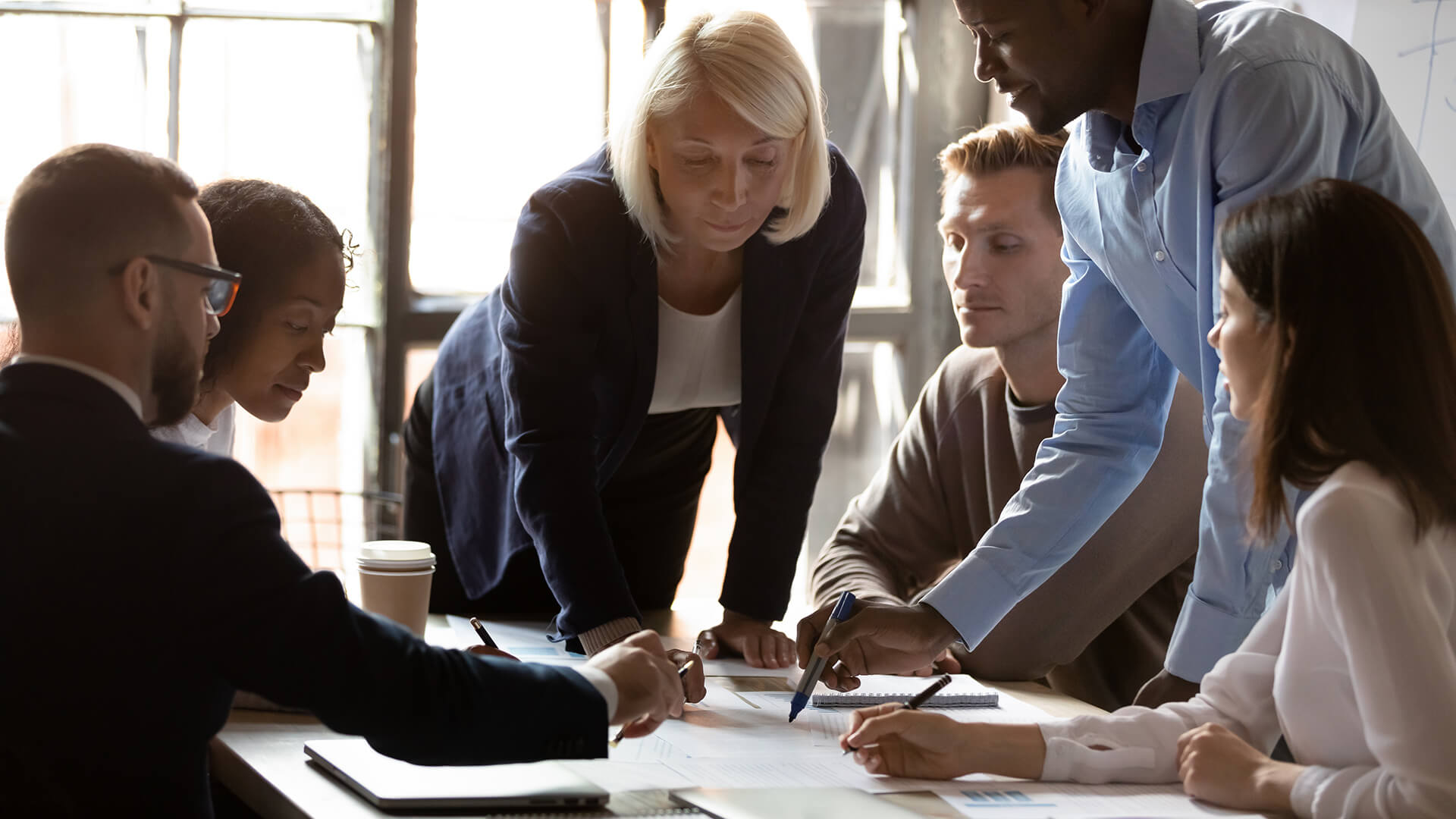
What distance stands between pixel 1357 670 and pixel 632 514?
129 centimetres

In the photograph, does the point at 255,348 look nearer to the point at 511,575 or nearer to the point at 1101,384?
the point at 511,575

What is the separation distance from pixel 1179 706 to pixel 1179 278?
0.45 meters

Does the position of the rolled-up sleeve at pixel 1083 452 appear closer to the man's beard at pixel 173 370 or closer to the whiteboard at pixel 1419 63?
the whiteboard at pixel 1419 63

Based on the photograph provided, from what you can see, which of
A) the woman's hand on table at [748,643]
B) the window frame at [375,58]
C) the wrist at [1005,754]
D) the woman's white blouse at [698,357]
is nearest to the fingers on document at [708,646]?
the woman's hand on table at [748,643]

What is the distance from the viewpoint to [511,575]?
198 cm

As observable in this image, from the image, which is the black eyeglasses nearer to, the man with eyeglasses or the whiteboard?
the man with eyeglasses

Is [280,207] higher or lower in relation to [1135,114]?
lower

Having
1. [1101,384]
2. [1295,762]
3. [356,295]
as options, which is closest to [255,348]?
[1101,384]

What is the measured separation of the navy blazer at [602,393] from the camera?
169 cm

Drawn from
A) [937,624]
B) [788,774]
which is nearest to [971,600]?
[937,624]

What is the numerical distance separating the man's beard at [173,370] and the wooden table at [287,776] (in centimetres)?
33

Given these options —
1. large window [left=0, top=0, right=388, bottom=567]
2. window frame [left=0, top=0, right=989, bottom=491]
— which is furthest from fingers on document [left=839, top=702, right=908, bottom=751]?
window frame [left=0, top=0, right=989, bottom=491]

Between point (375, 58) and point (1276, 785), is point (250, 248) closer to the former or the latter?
point (1276, 785)

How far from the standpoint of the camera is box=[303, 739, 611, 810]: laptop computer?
1.10m
